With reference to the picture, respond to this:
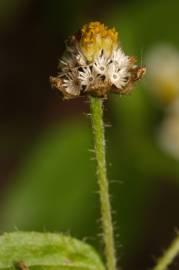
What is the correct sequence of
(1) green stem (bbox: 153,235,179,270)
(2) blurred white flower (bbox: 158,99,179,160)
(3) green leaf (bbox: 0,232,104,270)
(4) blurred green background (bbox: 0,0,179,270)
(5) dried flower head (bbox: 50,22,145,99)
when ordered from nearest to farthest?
(5) dried flower head (bbox: 50,22,145,99) → (3) green leaf (bbox: 0,232,104,270) → (1) green stem (bbox: 153,235,179,270) → (4) blurred green background (bbox: 0,0,179,270) → (2) blurred white flower (bbox: 158,99,179,160)

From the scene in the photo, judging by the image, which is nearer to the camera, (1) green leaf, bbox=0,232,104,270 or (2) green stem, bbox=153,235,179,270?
(1) green leaf, bbox=0,232,104,270

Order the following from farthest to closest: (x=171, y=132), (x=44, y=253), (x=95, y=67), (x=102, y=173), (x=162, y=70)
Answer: (x=162, y=70) < (x=171, y=132) < (x=44, y=253) < (x=102, y=173) < (x=95, y=67)

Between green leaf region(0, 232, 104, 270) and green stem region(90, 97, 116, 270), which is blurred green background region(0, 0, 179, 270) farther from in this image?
green stem region(90, 97, 116, 270)

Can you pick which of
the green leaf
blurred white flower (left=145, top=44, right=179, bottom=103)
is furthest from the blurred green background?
the green leaf

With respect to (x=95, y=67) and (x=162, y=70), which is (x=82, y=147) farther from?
(x=95, y=67)

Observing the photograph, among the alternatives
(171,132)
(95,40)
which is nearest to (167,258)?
(95,40)

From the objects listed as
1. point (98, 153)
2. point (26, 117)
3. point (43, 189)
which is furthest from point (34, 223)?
point (98, 153)
